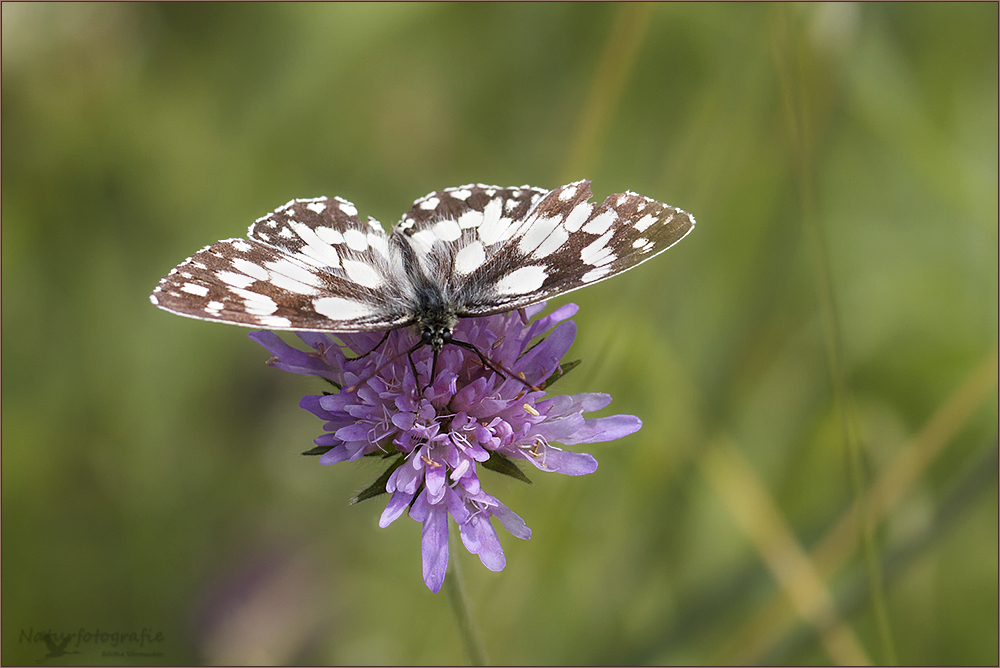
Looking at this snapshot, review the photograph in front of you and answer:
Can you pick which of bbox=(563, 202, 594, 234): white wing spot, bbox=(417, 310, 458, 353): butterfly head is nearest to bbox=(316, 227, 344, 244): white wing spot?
bbox=(417, 310, 458, 353): butterfly head

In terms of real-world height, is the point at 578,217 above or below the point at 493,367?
above

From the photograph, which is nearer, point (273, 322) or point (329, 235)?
point (273, 322)

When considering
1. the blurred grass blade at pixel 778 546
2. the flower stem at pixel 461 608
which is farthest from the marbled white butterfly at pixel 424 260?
the blurred grass blade at pixel 778 546

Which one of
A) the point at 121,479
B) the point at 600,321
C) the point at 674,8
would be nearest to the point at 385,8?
the point at 674,8

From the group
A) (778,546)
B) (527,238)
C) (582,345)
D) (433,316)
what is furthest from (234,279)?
(778,546)

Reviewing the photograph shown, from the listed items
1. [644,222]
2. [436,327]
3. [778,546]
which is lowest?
[778,546]

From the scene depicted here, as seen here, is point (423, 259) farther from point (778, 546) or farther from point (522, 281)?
point (778, 546)

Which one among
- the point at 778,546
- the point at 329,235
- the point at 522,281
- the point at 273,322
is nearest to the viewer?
the point at 273,322
